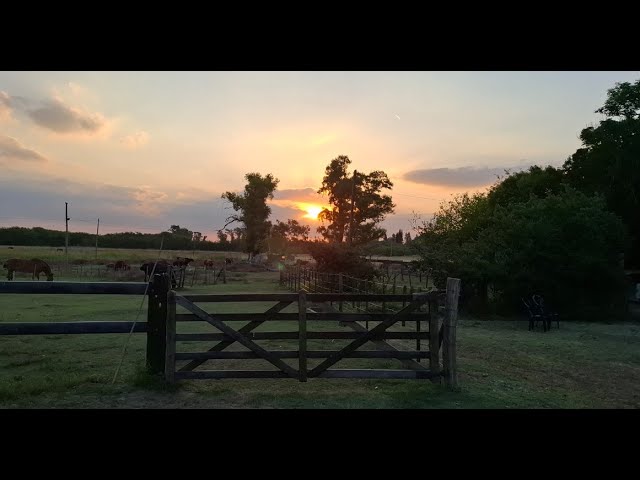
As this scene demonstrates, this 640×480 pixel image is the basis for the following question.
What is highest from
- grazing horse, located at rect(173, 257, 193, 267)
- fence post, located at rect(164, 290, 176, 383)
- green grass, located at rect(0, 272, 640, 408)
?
grazing horse, located at rect(173, 257, 193, 267)

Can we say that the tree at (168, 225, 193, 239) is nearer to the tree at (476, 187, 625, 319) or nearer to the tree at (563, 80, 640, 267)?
the tree at (476, 187, 625, 319)

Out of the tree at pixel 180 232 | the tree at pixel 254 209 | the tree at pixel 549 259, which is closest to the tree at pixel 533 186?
the tree at pixel 549 259

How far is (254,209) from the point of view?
77.2m

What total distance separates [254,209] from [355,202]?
2341 centimetres

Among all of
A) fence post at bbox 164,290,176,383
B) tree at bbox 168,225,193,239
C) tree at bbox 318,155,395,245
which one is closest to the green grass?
fence post at bbox 164,290,176,383

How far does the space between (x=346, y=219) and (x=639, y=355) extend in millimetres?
49862

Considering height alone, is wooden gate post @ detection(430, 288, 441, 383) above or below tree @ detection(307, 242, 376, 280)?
below

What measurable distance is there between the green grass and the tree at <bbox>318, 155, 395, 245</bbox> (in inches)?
1835

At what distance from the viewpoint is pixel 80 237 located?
349ft

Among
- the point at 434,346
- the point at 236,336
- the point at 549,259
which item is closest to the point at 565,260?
the point at 549,259

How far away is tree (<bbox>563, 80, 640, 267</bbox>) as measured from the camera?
2498 cm

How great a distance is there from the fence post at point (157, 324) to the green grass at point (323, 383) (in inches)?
9.0

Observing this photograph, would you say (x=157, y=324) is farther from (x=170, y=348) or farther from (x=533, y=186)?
(x=533, y=186)
